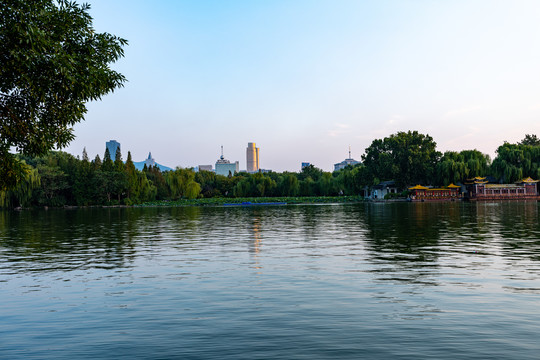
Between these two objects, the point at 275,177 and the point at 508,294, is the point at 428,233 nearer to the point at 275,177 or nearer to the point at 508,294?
the point at 508,294

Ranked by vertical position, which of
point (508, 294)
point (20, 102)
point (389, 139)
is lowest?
point (508, 294)

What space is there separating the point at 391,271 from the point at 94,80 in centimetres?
1027

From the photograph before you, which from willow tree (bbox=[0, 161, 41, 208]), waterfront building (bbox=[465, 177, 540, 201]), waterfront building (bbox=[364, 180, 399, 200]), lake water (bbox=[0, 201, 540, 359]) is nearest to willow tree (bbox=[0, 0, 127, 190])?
lake water (bbox=[0, 201, 540, 359])

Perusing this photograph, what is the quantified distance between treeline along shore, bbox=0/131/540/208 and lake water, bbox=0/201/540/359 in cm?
7170

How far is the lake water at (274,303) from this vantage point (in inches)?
292

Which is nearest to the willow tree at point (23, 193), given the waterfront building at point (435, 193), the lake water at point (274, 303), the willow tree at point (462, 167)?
the lake water at point (274, 303)

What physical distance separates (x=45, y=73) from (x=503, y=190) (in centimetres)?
9630

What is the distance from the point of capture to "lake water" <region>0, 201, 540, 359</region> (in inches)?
292

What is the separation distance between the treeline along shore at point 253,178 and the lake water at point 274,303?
71.7 m

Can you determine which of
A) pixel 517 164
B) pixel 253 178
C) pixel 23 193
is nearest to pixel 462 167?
pixel 517 164

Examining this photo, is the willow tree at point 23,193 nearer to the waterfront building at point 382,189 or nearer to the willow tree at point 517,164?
the waterfront building at point 382,189

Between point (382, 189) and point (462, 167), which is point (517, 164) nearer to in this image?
point (462, 167)

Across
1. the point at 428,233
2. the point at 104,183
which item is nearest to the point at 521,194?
the point at 428,233

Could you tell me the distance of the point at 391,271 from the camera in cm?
1436
